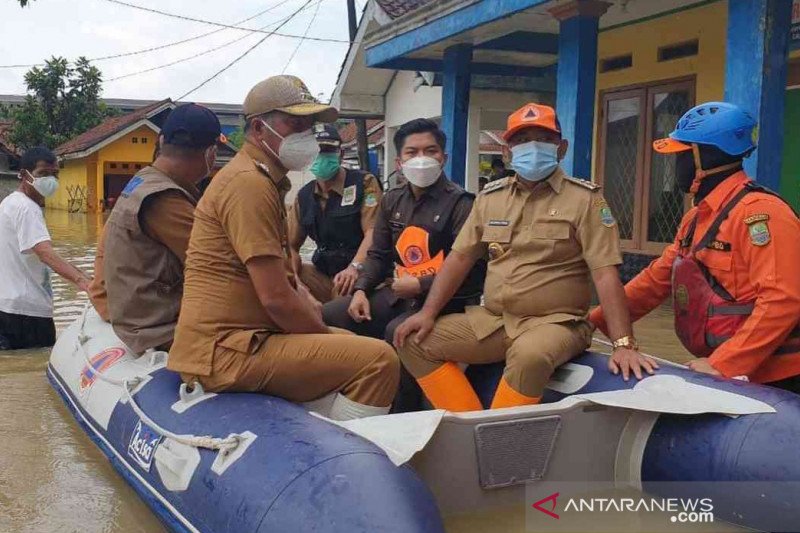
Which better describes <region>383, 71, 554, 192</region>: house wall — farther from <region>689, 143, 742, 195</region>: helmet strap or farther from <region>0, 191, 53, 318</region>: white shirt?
<region>689, 143, 742, 195</region>: helmet strap

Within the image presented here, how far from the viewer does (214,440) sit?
2.72 m

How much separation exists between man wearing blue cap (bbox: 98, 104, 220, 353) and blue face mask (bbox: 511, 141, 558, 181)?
1328 mm

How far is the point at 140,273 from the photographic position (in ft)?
12.0

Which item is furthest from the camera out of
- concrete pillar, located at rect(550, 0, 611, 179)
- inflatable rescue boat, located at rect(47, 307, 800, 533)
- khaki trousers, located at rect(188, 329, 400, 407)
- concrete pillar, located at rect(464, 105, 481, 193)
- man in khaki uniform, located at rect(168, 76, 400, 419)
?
concrete pillar, located at rect(464, 105, 481, 193)

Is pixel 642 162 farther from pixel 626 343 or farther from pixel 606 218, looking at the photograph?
pixel 626 343

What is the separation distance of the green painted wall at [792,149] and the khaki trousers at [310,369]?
662 centimetres

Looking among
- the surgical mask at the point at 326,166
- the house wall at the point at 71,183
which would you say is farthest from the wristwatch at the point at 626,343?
the house wall at the point at 71,183

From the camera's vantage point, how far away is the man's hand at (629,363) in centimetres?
320

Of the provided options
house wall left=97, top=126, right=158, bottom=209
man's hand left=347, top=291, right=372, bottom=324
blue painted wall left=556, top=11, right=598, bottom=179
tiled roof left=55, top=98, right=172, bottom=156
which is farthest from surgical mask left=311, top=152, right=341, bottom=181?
house wall left=97, top=126, right=158, bottom=209

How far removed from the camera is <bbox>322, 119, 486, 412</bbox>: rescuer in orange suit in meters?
4.02

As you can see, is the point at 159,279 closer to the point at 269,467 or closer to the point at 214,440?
the point at 214,440

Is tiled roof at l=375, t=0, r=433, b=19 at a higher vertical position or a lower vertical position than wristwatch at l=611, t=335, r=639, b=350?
higher

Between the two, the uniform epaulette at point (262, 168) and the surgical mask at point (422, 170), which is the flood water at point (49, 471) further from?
the surgical mask at point (422, 170)

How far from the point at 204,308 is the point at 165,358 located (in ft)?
2.82
